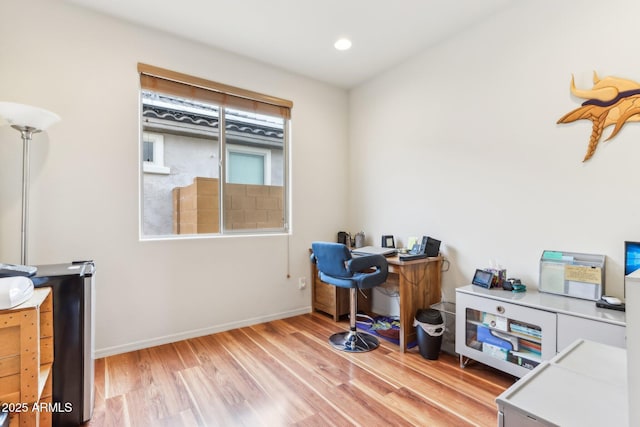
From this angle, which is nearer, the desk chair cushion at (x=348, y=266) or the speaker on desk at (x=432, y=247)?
the desk chair cushion at (x=348, y=266)

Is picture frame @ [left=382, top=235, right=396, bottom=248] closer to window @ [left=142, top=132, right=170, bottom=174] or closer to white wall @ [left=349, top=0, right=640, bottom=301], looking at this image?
white wall @ [left=349, top=0, right=640, bottom=301]

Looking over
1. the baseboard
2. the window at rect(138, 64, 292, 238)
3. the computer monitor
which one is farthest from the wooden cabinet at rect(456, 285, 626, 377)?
the window at rect(138, 64, 292, 238)

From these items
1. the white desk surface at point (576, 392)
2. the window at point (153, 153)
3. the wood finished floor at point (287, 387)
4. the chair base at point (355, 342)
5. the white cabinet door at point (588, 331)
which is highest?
the window at point (153, 153)

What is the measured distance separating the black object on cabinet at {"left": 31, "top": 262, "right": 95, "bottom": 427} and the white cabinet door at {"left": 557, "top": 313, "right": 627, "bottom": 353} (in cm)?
272

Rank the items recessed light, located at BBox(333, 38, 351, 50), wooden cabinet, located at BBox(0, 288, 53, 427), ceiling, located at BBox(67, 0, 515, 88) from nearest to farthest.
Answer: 1. wooden cabinet, located at BBox(0, 288, 53, 427)
2. ceiling, located at BBox(67, 0, 515, 88)
3. recessed light, located at BBox(333, 38, 351, 50)

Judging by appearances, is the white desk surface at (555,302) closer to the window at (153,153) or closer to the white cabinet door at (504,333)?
the white cabinet door at (504,333)

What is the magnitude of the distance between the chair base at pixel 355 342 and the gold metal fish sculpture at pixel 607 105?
2114 mm

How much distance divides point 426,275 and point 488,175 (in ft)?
3.33

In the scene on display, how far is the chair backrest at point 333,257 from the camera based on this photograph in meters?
2.43

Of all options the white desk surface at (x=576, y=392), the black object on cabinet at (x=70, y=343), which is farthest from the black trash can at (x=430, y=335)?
the black object on cabinet at (x=70, y=343)

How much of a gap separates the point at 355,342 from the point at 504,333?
3.80ft

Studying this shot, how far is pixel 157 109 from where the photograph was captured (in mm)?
2855

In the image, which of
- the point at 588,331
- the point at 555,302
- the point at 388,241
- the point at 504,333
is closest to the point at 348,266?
the point at 388,241

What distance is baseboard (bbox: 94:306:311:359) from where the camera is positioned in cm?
255
